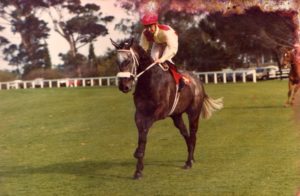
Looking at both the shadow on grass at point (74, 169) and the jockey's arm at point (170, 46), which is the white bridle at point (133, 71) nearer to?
the jockey's arm at point (170, 46)

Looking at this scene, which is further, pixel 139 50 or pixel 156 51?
pixel 156 51

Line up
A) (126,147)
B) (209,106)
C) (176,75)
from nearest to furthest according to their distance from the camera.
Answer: (176,75)
(126,147)
(209,106)

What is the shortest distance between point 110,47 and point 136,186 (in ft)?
1.99

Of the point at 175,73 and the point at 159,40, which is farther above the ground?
the point at 159,40

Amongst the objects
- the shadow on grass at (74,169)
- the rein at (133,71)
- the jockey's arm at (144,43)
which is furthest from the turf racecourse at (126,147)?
the jockey's arm at (144,43)

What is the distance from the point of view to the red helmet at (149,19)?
2.51 metres

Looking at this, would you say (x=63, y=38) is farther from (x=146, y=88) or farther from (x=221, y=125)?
(x=221, y=125)

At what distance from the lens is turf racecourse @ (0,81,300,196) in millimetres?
2615

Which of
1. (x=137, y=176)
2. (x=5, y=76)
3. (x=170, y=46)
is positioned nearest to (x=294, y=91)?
(x=170, y=46)

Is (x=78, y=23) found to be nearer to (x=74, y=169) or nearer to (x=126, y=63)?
(x=126, y=63)

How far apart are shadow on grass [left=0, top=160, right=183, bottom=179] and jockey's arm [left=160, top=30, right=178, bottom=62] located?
0.58 meters

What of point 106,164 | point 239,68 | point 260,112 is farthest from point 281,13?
point 106,164

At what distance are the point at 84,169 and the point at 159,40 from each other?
0.75m

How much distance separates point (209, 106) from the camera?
3.24 meters
